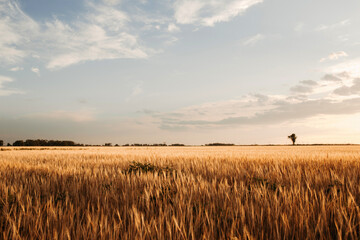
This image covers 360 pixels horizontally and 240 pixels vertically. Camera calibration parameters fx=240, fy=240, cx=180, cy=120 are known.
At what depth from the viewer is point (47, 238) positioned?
1.93m

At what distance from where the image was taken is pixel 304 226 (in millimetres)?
2027

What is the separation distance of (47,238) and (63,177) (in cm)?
363

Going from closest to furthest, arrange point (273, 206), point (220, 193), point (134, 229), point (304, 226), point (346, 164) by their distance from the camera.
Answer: point (134, 229) → point (304, 226) → point (273, 206) → point (220, 193) → point (346, 164)

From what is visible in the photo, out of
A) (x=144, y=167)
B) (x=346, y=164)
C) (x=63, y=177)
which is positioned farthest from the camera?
(x=346, y=164)

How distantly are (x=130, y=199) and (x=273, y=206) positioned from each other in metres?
1.73

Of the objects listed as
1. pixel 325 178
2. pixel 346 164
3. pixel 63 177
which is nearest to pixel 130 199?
pixel 63 177

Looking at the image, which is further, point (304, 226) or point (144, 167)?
point (144, 167)

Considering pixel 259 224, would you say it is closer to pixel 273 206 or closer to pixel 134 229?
pixel 273 206

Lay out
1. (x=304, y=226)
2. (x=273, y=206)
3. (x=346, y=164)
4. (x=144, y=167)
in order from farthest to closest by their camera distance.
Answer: (x=346, y=164) → (x=144, y=167) → (x=273, y=206) → (x=304, y=226)

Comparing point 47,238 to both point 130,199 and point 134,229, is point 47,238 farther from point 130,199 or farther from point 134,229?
point 130,199

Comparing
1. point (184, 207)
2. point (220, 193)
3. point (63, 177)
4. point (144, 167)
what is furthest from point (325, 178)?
point (63, 177)

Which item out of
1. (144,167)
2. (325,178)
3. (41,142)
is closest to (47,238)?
(144,167)

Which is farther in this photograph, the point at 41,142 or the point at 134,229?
the point at 41,142

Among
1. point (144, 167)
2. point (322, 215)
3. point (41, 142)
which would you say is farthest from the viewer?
point (41, 142)
